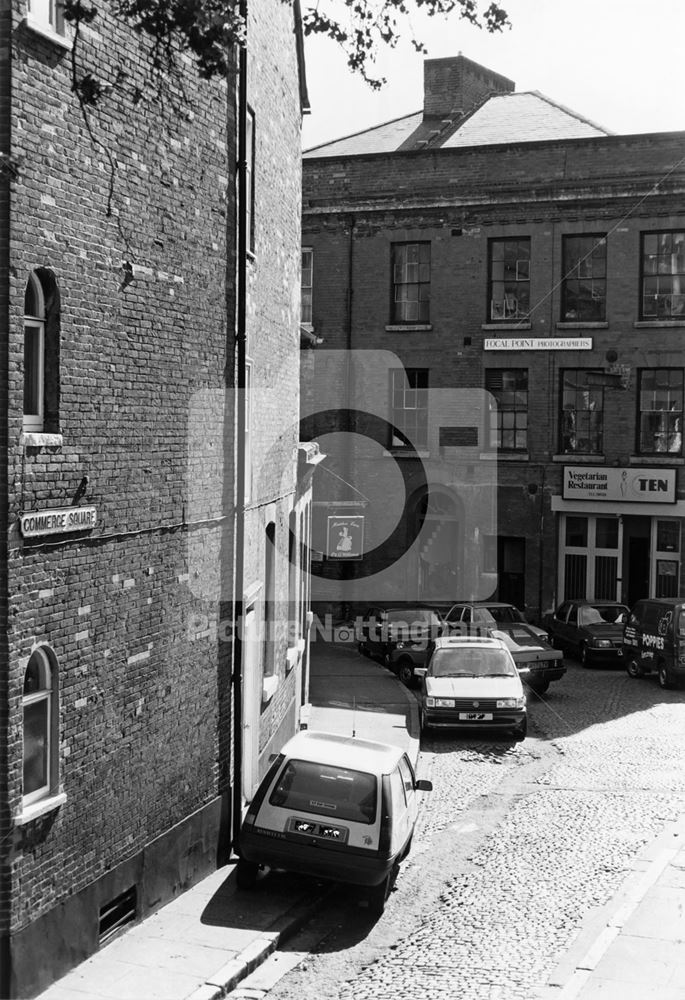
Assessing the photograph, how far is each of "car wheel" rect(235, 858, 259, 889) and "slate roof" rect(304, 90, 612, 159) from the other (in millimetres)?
24489

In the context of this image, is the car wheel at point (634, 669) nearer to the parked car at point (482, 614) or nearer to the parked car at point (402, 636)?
the parked car at point (482, 614)

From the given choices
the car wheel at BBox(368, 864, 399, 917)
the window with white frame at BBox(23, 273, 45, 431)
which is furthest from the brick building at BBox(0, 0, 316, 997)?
the car wheel at BBox(368, 864, 399, 917)

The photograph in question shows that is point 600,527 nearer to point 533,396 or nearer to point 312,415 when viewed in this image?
point 533,396

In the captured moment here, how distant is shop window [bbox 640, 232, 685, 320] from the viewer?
30828mm

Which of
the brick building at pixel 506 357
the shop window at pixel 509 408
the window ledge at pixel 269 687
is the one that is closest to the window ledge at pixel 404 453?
the brick building at pixel 506 357

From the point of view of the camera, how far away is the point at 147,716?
11203 millimetres

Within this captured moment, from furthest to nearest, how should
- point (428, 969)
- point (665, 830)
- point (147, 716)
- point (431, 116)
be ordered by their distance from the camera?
1. point (431, 116)
2. point (665, 830)
3. point (147, 716)
4. point (428, 969)

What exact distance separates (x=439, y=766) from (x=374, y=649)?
31.9 ft

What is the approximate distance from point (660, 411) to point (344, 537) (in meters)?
9.92

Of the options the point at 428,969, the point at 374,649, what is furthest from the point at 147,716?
the point at 374,649

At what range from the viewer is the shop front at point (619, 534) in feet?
101

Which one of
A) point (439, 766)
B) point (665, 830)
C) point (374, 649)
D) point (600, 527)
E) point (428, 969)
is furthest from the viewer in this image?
point (600, 527)

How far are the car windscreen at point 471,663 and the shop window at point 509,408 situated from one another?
12135 mm

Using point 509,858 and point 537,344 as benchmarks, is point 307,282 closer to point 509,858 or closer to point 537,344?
point 537,344
